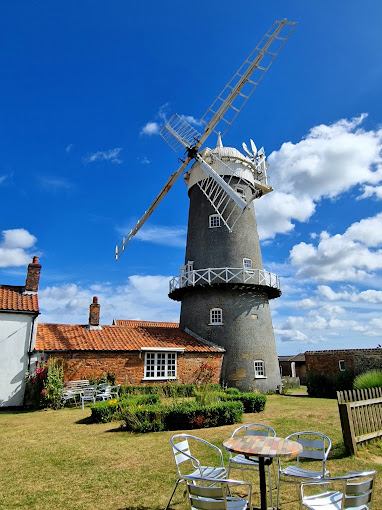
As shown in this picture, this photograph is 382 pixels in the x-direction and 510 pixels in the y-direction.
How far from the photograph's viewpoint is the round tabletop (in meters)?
4.31

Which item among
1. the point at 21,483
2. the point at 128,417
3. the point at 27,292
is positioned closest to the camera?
the point at 21,483

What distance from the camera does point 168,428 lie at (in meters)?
10.2

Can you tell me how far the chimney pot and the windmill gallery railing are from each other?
5.12 meters

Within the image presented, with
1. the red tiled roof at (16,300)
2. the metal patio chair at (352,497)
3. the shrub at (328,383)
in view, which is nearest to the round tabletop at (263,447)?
the metal patio chair at (352,497)

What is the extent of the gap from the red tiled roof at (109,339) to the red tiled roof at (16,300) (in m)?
1.70

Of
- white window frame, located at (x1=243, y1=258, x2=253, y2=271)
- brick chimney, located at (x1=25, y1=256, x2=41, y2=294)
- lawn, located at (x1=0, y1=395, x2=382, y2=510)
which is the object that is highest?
white window frame, located at (x1=243, y1=258, x2=253, y2=271)

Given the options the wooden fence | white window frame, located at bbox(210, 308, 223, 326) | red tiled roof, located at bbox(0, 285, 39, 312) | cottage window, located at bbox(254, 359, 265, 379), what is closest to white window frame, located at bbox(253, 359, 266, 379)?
cottage window, located at bbox(254, 359, 265, 379)

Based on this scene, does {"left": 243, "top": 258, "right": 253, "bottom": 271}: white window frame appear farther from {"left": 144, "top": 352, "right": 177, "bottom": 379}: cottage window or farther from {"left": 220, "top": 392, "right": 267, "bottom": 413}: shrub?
{"left": 220, "top": 392, "right": 267, "bottom": 413}: shrub

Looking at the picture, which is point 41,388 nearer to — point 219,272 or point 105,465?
point 105,465

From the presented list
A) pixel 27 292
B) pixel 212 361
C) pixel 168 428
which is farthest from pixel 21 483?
pixel 212 361

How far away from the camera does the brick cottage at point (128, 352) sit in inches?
638

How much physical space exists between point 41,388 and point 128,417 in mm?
6615

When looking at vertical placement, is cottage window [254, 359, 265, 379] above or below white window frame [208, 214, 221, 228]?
below

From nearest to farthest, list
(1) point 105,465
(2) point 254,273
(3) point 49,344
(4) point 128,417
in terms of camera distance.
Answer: (1) point 105,465 < (4) point 128,417 < (3) point 49,344 < (2) point 254,273
